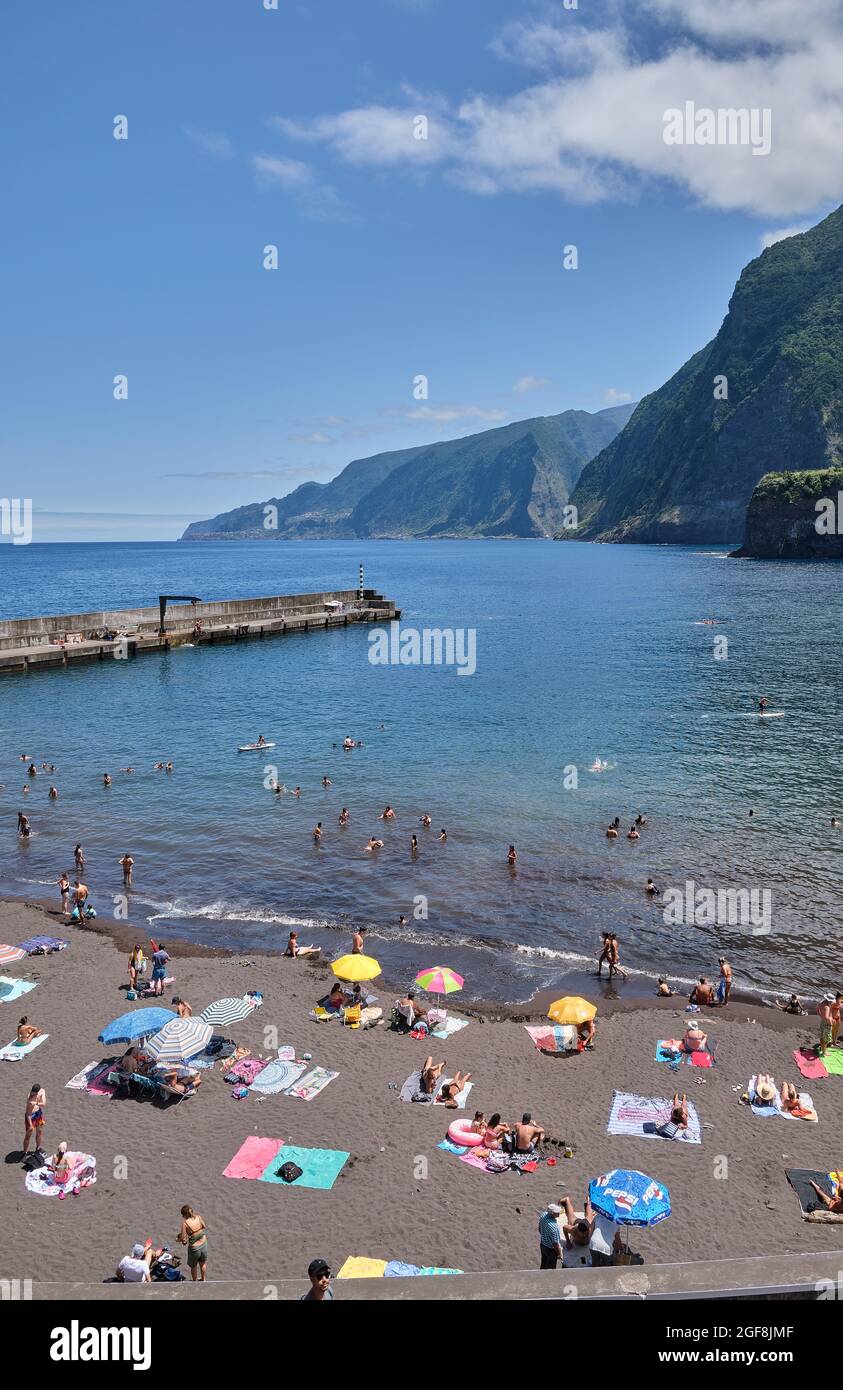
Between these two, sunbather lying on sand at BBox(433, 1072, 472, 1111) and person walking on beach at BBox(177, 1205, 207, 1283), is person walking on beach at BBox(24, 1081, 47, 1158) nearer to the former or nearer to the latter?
person walking on beach at BBox(177, 1205, 207, 1283)

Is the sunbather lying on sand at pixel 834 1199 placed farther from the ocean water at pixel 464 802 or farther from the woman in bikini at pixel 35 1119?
the woman in bikini at pixel 35 1119

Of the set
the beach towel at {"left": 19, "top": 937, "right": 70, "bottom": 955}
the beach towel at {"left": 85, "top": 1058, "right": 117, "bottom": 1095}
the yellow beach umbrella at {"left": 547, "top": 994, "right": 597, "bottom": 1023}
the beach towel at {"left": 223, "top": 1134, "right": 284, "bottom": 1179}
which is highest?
the yellow beach umbrella at {"left": 547, "top": 994, "right": 597, "bottom": 1023}

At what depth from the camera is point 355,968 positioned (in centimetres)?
2412

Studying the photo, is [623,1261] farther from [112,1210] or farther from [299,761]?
[299,761]

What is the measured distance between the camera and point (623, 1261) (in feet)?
44.3

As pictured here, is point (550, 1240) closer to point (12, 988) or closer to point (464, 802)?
point (12, 988)

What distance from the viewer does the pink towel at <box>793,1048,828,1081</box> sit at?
67.1 ft

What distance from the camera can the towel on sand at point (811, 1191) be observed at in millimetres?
15547

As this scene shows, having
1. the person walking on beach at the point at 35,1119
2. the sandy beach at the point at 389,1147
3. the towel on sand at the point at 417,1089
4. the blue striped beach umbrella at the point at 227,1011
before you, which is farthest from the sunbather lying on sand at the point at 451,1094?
the person walking on beach at the point at 35,1119

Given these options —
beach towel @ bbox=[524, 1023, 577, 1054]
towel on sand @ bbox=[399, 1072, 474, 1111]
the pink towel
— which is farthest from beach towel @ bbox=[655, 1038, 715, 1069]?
towel on sand @ bbox=[399, 1072, 474, 1111]

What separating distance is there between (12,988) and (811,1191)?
67.9 ft

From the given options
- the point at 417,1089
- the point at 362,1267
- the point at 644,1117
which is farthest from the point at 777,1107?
the point at 362,1267

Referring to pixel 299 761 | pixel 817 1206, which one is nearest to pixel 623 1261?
pixel 817 1206

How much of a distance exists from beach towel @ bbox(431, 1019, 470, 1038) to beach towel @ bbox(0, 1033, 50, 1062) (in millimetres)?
9952
